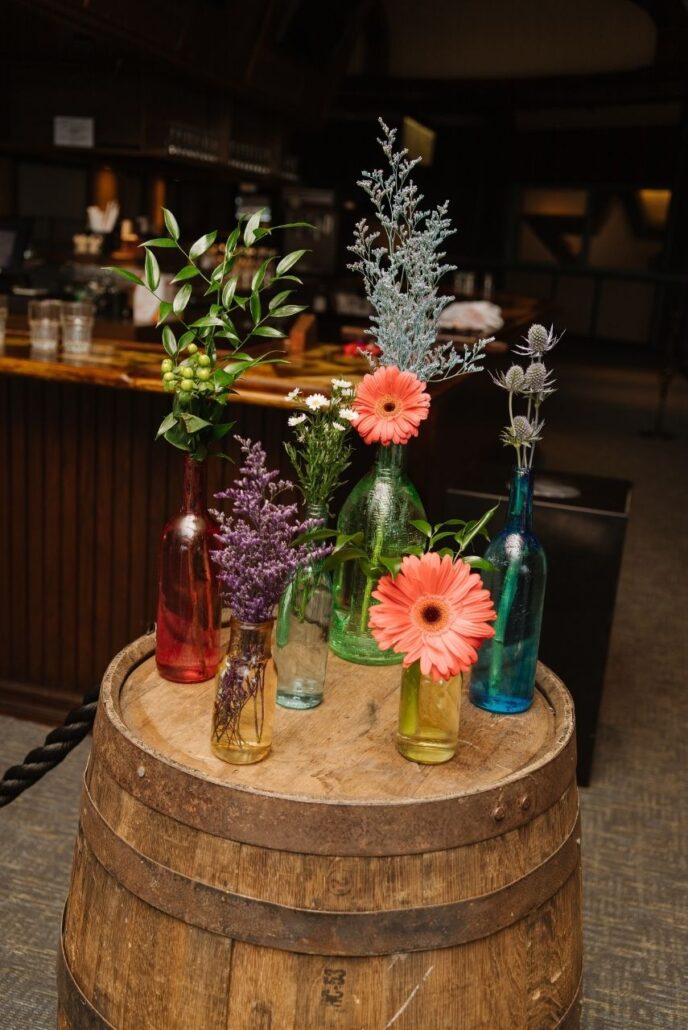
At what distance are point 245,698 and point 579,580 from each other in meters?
1.71

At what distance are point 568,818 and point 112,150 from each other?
605 centimetres

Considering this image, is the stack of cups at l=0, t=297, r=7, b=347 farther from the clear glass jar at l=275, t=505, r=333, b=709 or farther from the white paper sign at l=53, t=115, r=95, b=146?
the white paper sign at l=53, t=115, r=95, b=146

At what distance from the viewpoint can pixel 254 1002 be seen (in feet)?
3.79

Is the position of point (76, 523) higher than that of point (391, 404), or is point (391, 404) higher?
point (391, 404)

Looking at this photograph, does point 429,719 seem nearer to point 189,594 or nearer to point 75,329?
point 189,594

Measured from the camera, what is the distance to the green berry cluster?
143 cm

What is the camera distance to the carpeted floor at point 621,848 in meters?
2.04

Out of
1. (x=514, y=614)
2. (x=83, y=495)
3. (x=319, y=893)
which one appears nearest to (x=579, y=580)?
(x=514, y=614)

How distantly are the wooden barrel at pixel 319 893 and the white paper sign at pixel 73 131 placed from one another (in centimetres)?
594

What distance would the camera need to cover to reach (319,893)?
3.74 ft

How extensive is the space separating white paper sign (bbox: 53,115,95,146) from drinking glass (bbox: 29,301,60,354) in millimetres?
3813

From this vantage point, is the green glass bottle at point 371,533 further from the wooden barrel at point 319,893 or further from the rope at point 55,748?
the rope at point 55,748

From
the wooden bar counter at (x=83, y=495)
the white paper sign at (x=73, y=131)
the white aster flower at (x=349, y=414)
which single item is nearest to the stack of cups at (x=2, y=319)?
the wooden bar counter at (x=83, y=495)

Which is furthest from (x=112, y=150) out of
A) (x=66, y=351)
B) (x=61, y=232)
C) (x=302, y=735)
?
(x=302, y=735)
